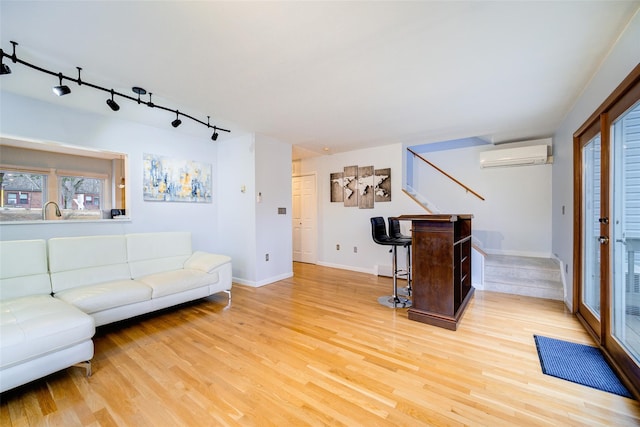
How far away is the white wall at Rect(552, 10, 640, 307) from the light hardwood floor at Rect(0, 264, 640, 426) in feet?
3.67

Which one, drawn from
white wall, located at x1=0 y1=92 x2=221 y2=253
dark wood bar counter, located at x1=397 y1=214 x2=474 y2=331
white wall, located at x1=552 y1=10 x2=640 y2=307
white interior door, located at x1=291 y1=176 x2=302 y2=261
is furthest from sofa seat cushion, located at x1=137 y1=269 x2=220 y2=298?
white wall, located at x1=552 y1=10 x2=640 y2=307

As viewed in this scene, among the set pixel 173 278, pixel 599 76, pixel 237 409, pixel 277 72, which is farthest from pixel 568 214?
pixel 173 278

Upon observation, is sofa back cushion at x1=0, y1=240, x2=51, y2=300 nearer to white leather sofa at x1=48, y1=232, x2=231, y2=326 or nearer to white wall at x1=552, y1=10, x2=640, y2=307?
white leather sofa at x1=48, y1=232, x2=231, y2=326

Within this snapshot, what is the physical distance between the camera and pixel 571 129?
3.20 meters

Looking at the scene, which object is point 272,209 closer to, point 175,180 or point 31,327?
point 175,180

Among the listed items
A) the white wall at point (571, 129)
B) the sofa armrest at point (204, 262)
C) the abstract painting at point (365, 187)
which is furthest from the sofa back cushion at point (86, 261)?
the white wall at point (571, 129)

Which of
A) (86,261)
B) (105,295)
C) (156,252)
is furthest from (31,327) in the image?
(156,252)

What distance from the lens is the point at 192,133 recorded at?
13.8 feet

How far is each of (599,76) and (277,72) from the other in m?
2.87

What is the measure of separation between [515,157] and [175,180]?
577 centimetres

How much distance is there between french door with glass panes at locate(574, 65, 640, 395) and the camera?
181 centimetres

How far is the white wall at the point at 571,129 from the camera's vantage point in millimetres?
1765

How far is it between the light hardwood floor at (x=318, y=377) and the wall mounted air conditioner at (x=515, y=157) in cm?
264

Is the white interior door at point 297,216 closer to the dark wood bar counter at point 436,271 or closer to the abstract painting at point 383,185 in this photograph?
the abstract painting at point 383,185
